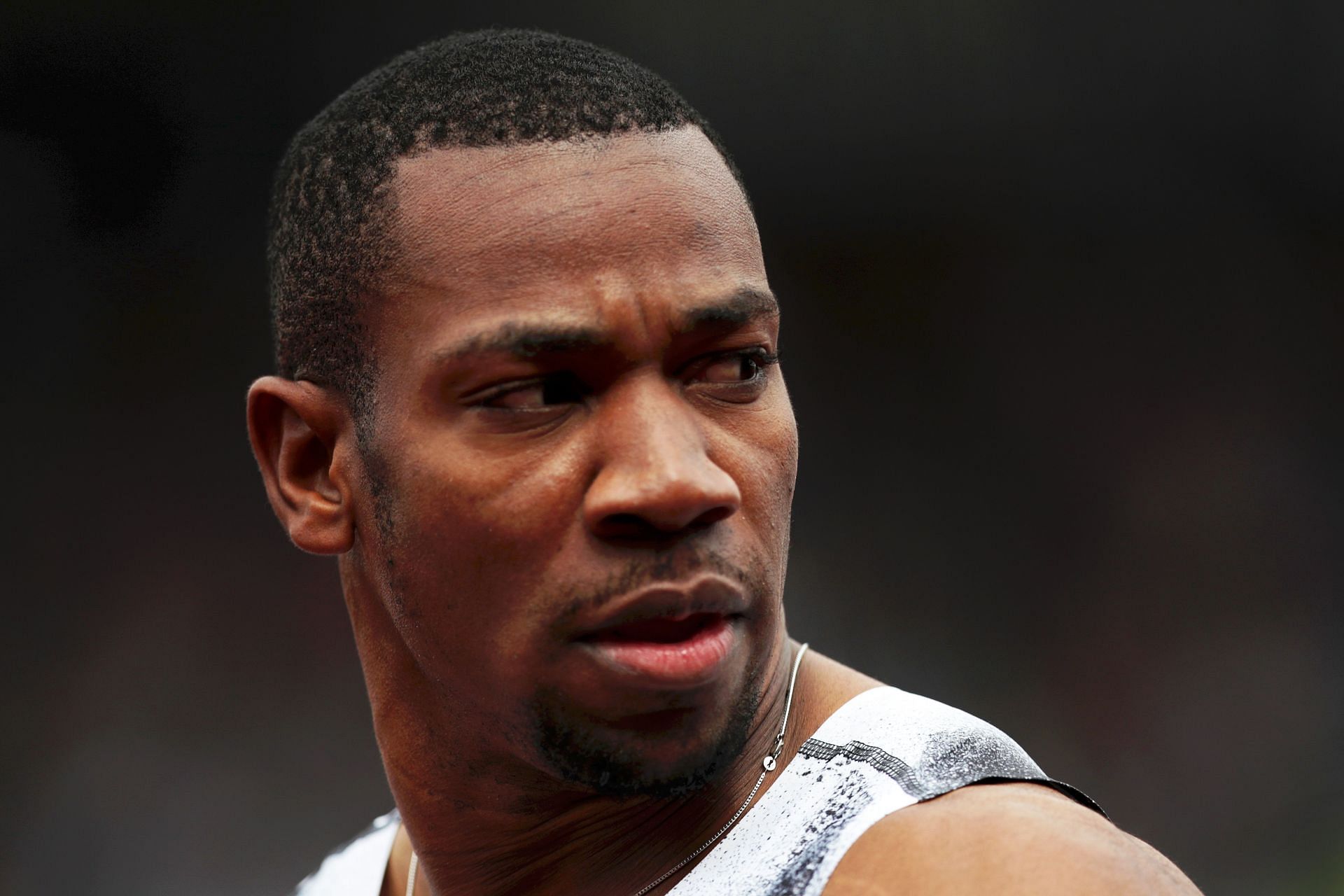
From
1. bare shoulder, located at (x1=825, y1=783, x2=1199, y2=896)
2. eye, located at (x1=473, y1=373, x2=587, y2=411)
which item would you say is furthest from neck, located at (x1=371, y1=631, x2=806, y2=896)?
eye, located at (x1=473, y1=373, x2=587, y2=411)

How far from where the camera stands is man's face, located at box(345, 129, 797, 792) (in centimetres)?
189

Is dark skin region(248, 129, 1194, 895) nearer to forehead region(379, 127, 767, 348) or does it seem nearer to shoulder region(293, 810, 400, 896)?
forehead region(379, 127, 767, 348)

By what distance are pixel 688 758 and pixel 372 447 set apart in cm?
72

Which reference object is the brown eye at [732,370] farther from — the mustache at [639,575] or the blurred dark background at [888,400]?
the blurred dark background at [888,400]

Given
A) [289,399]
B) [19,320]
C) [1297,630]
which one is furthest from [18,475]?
[1297,630]

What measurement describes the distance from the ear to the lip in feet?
1.92

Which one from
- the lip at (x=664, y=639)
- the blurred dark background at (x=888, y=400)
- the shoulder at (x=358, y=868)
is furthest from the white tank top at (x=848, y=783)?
the blurred dark background at (x=888, y=400)

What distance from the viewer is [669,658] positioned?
6.18ft

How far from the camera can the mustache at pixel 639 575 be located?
1868 mm

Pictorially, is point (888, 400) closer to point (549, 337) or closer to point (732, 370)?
point (732, 370)

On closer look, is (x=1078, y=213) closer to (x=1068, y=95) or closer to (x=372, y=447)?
(x=1068, y=95)

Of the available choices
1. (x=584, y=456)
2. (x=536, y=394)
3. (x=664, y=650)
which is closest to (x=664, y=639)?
(x=664, y=650)

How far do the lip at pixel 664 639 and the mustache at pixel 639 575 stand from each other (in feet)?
0.04

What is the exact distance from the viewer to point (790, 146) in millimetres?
6941
